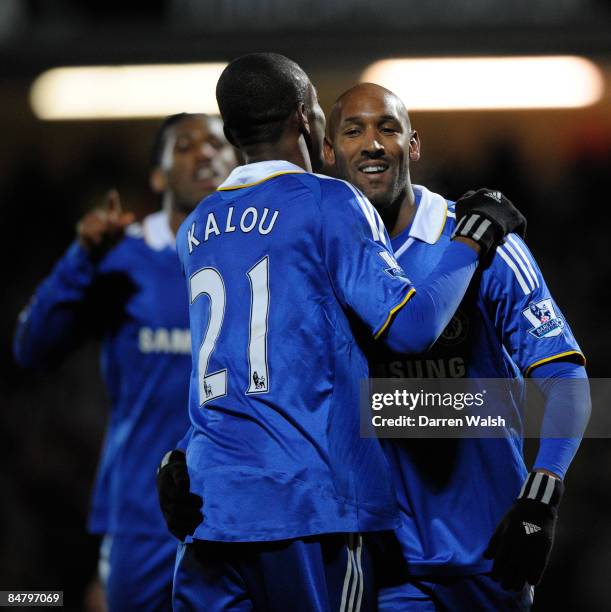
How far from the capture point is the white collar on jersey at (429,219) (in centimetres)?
255

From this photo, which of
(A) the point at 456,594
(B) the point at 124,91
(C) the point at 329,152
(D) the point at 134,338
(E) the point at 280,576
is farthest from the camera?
(B) the point at 124,91

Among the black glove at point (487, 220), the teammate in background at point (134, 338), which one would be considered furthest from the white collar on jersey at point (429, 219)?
the teammate in background at point (134, 338)

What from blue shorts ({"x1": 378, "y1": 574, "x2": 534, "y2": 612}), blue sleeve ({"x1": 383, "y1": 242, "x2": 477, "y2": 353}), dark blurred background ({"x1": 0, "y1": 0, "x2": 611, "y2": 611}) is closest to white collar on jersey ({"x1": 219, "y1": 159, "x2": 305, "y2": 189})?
blue sleeve ({"x1": 383, "y1": 242, "x2": 477, "y2": 353})

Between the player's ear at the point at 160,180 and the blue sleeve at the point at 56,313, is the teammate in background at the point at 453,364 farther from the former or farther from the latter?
the player's ear at the point at 160,180

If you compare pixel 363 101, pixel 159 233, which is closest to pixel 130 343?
pixel 159 233

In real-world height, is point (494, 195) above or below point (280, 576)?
above

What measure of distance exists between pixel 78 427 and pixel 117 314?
2.99 metres

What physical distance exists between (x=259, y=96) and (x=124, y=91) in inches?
213

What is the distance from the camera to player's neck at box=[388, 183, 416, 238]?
259 cm

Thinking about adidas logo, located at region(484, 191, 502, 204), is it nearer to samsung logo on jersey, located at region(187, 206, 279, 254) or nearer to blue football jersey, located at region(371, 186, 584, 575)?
blue football jersey, located at region(371, 186, 584, 575)

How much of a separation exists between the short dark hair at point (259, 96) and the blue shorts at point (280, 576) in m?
0.83

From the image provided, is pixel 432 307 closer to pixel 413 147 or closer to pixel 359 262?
pixel 359 262

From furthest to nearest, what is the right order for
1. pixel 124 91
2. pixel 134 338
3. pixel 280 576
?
pixel 124 91, pixel 134 338, pixel 280 576

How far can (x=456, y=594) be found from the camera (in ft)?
8.21
